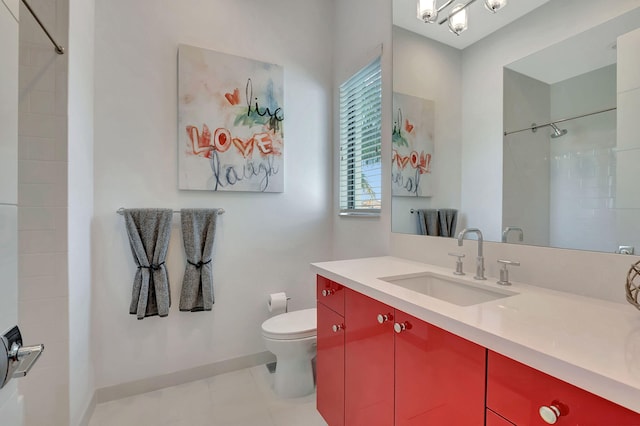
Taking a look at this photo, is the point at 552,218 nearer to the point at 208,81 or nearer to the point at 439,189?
the point at 439,189

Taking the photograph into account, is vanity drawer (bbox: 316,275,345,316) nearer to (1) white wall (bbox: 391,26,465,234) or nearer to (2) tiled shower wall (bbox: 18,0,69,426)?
(1) white wall (bbox: 391,26,465,234)

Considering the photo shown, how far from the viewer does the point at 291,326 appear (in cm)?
181

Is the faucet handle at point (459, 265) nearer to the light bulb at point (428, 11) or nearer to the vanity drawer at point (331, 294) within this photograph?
the vanity drawer at point (331, 294)

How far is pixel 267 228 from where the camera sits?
2.20m

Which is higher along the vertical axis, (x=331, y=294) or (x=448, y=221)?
(x=448, y=221)

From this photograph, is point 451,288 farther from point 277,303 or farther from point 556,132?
point 277,303

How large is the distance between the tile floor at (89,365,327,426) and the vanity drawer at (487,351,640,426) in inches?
50.1

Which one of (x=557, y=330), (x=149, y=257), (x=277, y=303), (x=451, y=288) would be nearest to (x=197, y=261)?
(x=149, y=257)

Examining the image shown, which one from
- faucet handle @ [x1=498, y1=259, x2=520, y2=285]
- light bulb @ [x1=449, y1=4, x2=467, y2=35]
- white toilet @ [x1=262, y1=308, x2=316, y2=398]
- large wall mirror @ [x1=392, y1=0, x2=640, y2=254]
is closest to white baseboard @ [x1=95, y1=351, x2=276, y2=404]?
white toilet @ [x1=262, y1=308, x2=316, y2=398]

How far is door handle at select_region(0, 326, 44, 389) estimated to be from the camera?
1.72ft

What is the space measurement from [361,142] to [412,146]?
1.68ft

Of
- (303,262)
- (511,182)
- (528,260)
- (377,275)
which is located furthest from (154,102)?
(528,260)

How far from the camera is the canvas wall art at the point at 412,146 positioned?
5.26ft

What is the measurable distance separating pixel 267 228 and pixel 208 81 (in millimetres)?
1123
